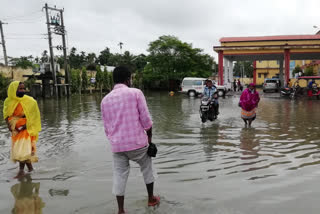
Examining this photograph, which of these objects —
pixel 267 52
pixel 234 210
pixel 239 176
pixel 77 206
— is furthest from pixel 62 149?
pixel 267 52

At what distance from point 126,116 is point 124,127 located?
0.39 feet

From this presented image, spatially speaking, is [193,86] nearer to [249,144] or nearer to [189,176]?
[249,144]

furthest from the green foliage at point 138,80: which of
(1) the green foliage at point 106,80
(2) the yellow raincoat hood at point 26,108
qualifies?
(2) the yellow raincoat hood at point 26,108

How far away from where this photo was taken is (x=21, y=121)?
5164 mm

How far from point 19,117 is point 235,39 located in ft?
100.0

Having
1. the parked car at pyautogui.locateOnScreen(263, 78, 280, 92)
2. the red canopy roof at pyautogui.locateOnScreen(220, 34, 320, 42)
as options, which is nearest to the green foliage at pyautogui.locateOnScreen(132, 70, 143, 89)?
the red canopy roof at pyautogui.locateOnScreen(220, 34, 320, 42)

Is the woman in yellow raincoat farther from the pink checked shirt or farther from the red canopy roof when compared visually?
the red canopy roof

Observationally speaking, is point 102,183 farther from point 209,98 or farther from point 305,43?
point 305,43

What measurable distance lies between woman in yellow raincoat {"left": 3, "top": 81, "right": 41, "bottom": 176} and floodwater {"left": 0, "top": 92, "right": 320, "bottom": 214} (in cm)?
41

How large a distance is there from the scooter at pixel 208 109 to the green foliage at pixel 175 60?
34.4 m

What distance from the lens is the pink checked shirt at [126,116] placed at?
341 centimetres

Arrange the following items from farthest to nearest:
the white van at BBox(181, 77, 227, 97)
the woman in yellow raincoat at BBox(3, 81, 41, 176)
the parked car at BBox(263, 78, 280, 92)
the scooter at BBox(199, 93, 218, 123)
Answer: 1. the parked car at BBox(263, 78, 280, 92)
2. the white van at BBox(181, 77, 227, 97)
3. the scooter at BBox(199, 93, 218, 123)
4. the woman in yellow raincoat at BBox(3, 81, 41, 176)

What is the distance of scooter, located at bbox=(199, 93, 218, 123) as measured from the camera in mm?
10633

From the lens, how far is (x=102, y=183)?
461cm
